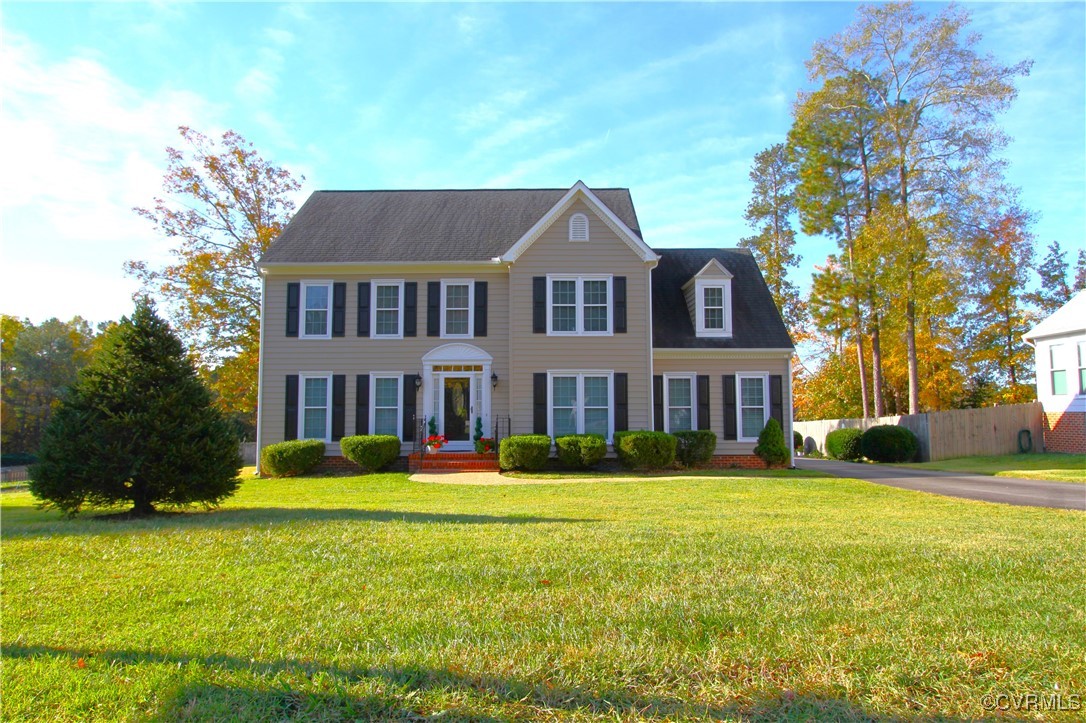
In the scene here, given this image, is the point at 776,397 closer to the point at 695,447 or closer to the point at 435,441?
the point at 695,447

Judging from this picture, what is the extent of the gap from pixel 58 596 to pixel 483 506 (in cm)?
648

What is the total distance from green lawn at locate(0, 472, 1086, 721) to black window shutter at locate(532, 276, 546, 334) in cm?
1197

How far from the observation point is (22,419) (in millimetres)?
46688

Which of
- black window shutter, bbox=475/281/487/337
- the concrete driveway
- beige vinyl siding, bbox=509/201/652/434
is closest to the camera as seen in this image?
the concrete driveway

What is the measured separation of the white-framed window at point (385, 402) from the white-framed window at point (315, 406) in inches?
46.3

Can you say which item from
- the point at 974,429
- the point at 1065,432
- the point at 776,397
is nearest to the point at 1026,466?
the point at 974,429

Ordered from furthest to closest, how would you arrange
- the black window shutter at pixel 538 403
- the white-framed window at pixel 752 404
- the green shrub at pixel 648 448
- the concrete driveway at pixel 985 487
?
the white-framed window at pixel 752 404 → the black window shutter at pixel 538 403 → the green shrub at pixel 648 448 → the concrete driveway at pixel 985 487

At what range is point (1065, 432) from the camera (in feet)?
81.7

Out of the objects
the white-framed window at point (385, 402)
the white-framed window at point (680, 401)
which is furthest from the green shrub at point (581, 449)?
the white-framed window at point (385, 402)

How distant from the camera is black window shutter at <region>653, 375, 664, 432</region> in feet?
66.9

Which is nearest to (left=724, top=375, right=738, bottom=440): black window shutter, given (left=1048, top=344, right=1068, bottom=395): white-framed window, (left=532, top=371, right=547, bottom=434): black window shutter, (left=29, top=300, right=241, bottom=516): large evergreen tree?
(left=532, top=371, right=547, bottom=434): black window shutter

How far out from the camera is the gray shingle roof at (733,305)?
20562 mm

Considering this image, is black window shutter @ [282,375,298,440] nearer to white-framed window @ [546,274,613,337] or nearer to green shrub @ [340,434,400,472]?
green shrub @ [340,434,400,472]

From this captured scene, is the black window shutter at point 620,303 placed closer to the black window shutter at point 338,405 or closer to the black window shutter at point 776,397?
the black window shutter at point 776,397
